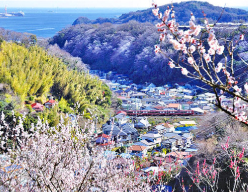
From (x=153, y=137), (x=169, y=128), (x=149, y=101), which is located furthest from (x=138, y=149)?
(x=149, y=101)

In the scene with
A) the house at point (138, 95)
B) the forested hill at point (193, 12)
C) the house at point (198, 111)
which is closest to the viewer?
the house at point (198, 111)

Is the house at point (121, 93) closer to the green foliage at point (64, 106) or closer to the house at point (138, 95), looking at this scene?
the house at point (138, 95)

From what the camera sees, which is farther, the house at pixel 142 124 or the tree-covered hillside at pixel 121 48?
the tree-covered hillside at pixel 121 48

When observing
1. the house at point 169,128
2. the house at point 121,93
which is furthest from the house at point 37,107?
the house at point 121,93

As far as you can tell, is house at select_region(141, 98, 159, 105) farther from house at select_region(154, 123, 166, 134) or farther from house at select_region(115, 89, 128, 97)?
house at select_region(154, 123, 166, 134)

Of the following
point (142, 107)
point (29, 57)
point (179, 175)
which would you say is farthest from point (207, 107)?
point (179, 175)

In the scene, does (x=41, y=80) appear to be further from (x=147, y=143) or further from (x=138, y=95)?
→ (x=138, y=95)

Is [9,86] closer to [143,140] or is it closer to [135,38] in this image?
[143,140]

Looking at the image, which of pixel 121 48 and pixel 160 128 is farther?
pixel 121 48

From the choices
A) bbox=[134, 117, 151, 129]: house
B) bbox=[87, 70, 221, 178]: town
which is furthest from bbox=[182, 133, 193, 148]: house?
bbox=[134, 117, 151, 129]: house
